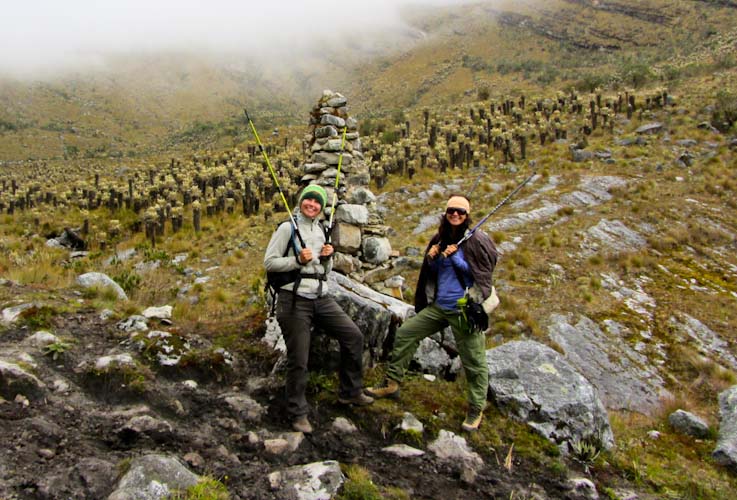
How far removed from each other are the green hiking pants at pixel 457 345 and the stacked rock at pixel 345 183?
274 cm

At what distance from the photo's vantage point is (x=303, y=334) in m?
4.70

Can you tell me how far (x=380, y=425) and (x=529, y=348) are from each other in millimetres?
2481

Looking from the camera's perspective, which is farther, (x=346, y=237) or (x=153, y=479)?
(x=346, y=237)

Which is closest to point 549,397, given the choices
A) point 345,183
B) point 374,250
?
point 374,250

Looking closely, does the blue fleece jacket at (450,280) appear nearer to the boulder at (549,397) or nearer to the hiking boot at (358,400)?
the hiking boot at (358,400)

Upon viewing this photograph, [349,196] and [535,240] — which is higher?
[349,196]

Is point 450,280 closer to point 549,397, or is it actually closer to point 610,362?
point 549,397

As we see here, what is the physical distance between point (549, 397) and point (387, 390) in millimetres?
1913

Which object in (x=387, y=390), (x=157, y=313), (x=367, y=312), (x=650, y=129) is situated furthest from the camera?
(x=650, y=129)

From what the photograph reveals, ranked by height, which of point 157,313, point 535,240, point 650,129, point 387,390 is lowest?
point 535,240

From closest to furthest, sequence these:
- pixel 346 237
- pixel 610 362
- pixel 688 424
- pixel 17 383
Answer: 1. pixel 17 383
2. pixel 688 424
3. pixel 346 237
4. pixel 610 362

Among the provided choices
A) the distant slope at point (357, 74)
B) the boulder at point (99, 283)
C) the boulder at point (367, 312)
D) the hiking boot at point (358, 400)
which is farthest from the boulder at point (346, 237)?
the distant slope at point (357, 74)

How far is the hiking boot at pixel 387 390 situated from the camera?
17.6ft

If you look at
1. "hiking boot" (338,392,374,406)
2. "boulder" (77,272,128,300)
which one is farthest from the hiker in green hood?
"boulder" (77,272,128,300)
